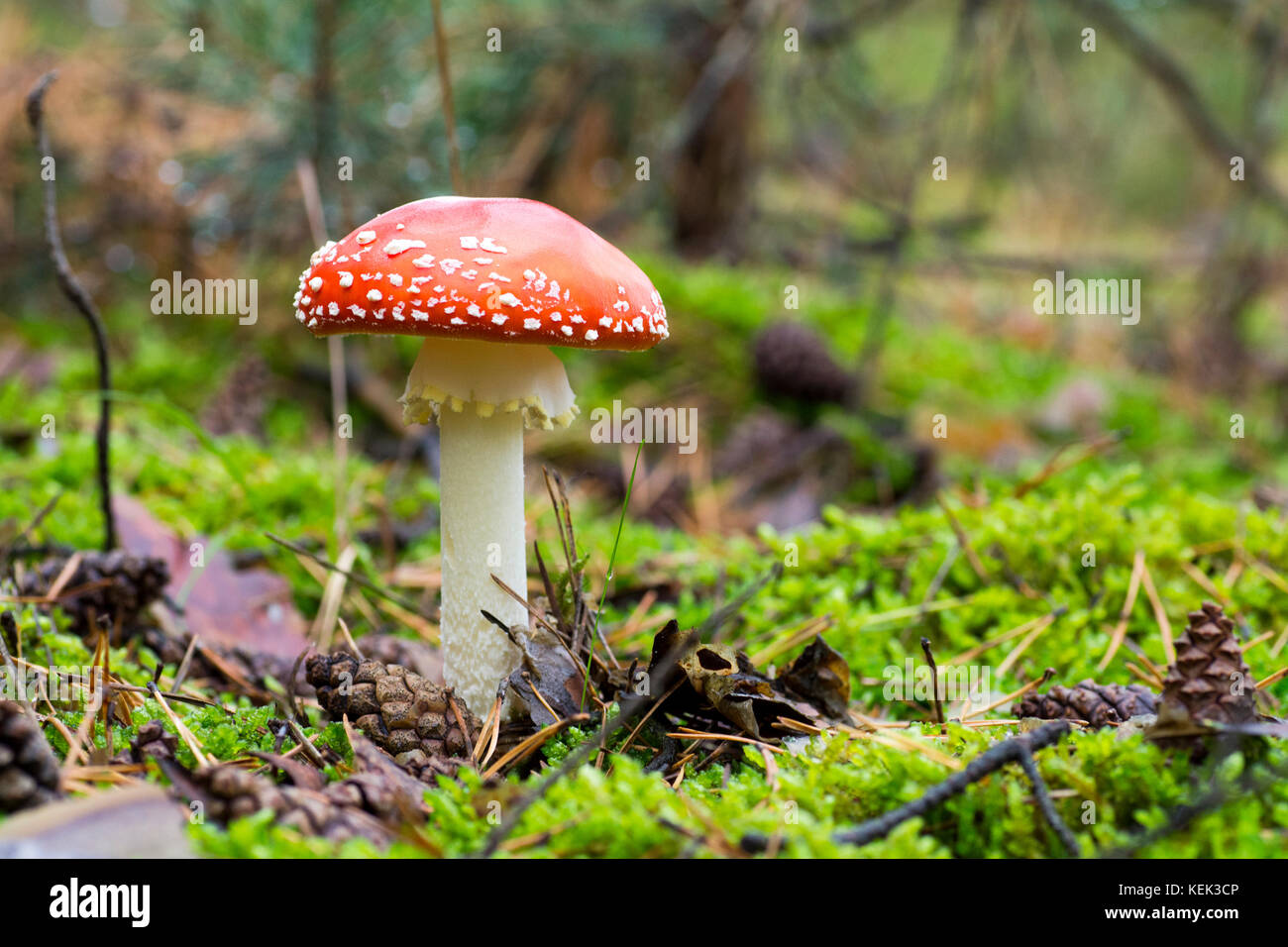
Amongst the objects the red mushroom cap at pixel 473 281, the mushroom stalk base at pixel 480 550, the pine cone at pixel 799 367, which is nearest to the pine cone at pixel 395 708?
the mushroom stalk base at pixel 480 550

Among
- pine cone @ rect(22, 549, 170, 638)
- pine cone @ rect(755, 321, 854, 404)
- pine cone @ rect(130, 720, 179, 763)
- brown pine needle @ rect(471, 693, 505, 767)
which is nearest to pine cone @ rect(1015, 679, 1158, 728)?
brown pine needle @ rect(471, 693, 505, 767)

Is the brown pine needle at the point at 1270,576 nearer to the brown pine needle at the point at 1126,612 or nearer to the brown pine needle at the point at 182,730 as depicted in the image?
the brown pine needle at the point at 1126,612

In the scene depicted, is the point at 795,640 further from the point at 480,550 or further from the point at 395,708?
the point at 395,708

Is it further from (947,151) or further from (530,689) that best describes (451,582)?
(947,151)

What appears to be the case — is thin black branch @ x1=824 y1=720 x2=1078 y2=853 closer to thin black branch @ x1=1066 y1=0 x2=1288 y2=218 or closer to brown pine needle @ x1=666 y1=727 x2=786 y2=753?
brown pine needle @ x1=666 y1=727 x2=786 y2=753
